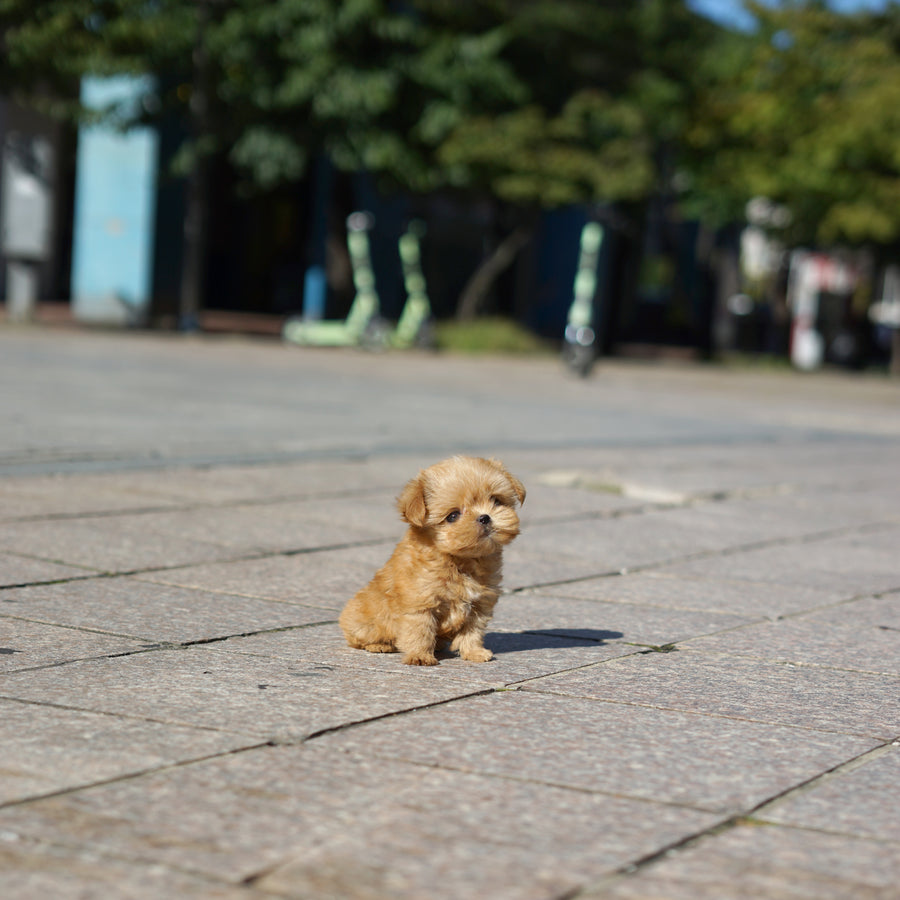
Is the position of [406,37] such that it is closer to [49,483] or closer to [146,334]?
[146,334]

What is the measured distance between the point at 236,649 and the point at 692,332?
116 feet

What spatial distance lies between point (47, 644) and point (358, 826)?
5.85ft

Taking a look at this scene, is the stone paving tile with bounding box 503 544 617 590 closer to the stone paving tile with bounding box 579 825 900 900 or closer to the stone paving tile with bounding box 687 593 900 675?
the stone paving tile with bounding box 687 593 900 675

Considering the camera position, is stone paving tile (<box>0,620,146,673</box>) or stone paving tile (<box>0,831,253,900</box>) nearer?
stone paving tile (<box>0,831,253,900</box>)

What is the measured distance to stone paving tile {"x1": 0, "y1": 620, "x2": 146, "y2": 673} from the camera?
4.29 m

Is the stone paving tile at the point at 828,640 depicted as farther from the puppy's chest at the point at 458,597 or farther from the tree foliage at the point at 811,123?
the tree foliage at the point at 811,123

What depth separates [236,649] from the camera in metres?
4.59

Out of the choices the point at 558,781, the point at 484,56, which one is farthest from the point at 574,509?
the point at 484,56

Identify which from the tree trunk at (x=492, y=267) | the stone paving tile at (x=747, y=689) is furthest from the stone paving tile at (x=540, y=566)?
the tree trunk at (x=492, y=267)

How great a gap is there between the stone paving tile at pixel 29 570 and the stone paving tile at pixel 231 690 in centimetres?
122

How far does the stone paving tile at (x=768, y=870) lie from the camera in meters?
2.77

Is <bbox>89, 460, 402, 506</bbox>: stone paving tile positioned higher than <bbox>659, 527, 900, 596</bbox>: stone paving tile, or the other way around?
<bbox>89, 460, 402, 506</bbox>: stone paving tile

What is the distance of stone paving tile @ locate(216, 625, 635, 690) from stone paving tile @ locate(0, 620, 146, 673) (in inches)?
13.1

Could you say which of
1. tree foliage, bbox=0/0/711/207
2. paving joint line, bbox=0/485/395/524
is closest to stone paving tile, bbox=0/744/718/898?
paving joint line, bbox=0/485/395/524
